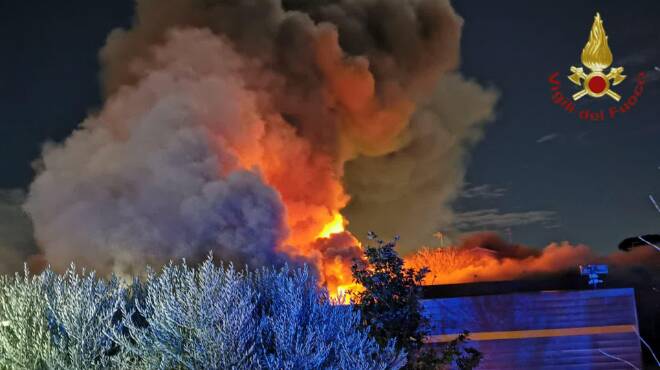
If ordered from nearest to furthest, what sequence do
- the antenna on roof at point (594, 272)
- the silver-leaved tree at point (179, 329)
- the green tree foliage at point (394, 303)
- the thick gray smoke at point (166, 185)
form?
the silver-leaved tree at point (179, 329) → the green tree foliage at point (394, 303) → the antenna on roof at point (594, 272) → the thick gray smoke at point (166, 185)

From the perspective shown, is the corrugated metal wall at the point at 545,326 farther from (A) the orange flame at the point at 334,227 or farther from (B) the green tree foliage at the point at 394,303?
(A) the orange flame at the point at 334,227

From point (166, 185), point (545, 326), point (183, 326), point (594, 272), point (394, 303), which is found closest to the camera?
point (183, 326)

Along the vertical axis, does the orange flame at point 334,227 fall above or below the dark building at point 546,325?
above

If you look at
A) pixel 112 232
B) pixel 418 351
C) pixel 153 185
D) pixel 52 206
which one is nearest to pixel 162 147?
pixel 153 185

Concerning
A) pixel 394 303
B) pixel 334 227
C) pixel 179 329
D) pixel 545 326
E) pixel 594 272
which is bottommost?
pixel 179 329

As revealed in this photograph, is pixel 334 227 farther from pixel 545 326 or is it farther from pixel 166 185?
pixel 545 326

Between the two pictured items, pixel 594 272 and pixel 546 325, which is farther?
pixel 594 272

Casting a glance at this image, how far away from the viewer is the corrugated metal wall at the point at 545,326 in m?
29.4

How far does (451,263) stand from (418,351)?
1719 inches

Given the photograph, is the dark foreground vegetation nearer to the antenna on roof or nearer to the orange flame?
the antenna on roof

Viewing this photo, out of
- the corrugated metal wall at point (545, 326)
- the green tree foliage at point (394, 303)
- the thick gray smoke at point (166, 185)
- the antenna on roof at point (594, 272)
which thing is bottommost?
the green tree foliage at point (394, 303)

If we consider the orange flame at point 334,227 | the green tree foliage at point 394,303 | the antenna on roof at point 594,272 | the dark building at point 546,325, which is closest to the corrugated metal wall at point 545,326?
the dark building at point 546,325

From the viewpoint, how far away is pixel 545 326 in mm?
29828

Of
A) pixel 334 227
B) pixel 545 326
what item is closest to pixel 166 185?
pixel 334 227
